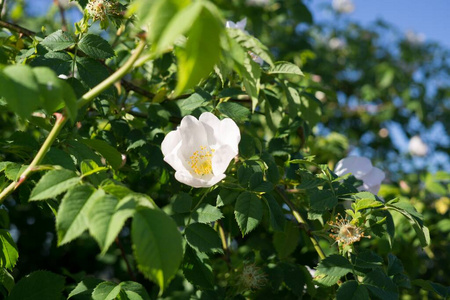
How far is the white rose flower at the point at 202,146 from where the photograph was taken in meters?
1.10

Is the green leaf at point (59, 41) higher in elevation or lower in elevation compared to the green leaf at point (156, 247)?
higher

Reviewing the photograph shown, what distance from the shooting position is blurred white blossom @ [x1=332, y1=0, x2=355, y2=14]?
4.98 m

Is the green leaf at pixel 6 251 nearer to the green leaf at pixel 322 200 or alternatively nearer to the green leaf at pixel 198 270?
the green leaf at pixel 198 270

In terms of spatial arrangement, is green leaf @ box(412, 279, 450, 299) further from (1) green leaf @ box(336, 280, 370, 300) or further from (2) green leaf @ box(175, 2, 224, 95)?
(2) green leaf @ box(175, 2, 224, 95)

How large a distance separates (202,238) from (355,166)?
0.68m

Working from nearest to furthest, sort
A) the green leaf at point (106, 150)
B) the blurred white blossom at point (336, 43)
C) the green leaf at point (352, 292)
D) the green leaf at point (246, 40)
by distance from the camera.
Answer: the green leaf at point (246, 40) → the green leaf at point (352, 292) → the green leaf at point (106, 150) → the blurred white blossom at point (336, 43)

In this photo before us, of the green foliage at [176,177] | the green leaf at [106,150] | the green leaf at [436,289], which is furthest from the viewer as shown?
the green leaf at [436,289]

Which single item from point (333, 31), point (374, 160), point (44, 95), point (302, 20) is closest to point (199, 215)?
point (44, 95)

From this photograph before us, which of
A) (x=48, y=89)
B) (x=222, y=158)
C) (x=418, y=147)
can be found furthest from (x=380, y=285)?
(x=418, y=147)

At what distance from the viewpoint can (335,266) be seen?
1.04 metres

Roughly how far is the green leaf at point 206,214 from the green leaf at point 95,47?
17.6 inches

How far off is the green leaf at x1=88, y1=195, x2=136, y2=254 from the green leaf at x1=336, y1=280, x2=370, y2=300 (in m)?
0.54

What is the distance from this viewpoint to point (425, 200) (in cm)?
252

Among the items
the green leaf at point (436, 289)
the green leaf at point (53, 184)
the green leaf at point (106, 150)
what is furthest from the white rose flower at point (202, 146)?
the green leaf at point (436, 289)
